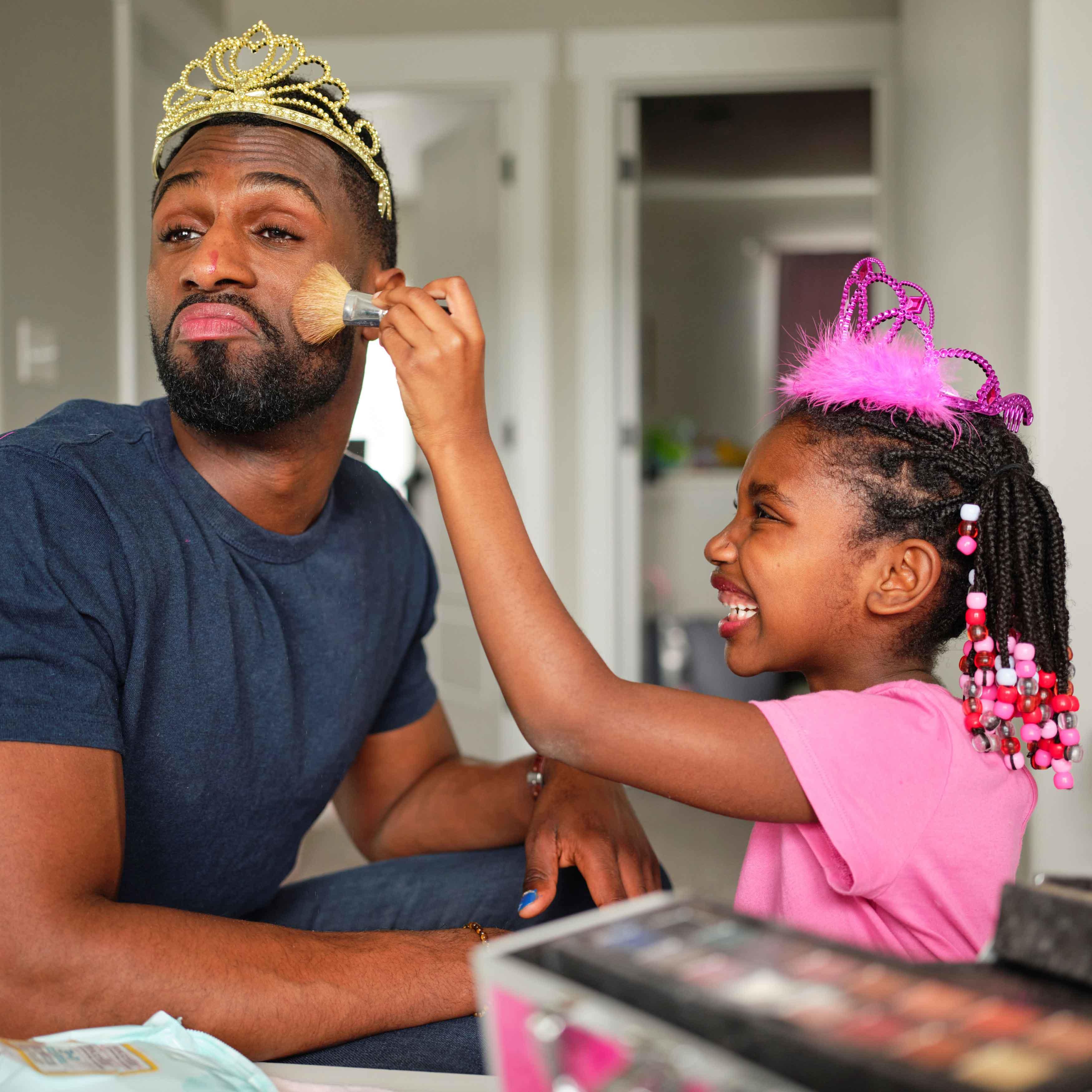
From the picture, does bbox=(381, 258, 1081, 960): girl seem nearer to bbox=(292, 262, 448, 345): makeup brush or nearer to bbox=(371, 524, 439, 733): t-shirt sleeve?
bbox=(292, 262, 448, 345): makeup brush

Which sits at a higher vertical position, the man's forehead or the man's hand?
the man's forehead

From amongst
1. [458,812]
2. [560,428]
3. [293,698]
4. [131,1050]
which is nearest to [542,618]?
[131,1050]

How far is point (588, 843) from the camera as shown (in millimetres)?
1216

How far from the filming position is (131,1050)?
0.69m

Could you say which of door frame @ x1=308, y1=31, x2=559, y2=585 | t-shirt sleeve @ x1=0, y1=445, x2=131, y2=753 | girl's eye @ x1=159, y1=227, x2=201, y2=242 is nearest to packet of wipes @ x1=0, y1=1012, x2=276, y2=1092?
t-shirt sleeve @ x1=0, y1=445, x2=131, y2=753

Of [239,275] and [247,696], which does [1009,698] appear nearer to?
[247,696]

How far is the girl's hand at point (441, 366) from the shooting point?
0.85 metres

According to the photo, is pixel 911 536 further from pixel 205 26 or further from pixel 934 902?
pixel 205 26

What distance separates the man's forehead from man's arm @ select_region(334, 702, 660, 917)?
77cm

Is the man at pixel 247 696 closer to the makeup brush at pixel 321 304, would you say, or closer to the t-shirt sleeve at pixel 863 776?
the makeup brush at pixel 321 304

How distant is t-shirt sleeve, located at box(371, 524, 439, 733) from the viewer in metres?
1.57

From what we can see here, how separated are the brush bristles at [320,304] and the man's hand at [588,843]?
1.98 feet

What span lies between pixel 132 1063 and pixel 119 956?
0.21m

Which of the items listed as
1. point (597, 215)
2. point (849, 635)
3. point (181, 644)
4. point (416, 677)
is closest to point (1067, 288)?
point (849, 635)
